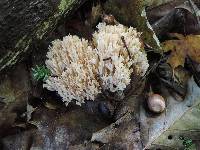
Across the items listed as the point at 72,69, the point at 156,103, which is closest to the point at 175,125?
the point at 156,103

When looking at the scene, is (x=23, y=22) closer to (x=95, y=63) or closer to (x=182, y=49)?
(x=95, y=63)

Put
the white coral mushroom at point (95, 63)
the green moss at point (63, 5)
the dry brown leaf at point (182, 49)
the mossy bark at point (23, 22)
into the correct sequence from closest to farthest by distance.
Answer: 1. the mossy bark at point (23, 22)
2. the white coral mushroom at point (95, 63)
3. the green moss at point (63, 5)
4. the dry brown leaf at point (182, 49)

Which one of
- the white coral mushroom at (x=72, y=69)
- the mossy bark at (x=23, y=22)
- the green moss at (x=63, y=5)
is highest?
the green moss at (x=63, y=5)

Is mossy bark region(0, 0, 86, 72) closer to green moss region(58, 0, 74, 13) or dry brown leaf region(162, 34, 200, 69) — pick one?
green moss region(58, 0, 74, 13)

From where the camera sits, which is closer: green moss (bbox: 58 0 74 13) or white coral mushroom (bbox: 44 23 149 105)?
white coral mushroom (bbox: 44 23 149 105)

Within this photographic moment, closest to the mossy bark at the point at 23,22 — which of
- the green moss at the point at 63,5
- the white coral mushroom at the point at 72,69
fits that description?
the green moss at the point at 63,5

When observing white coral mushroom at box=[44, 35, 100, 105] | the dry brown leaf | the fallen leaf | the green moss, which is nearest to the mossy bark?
the green moss

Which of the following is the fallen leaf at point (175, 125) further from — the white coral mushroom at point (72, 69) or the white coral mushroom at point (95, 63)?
the white coral mushroom at point (72, 69)
